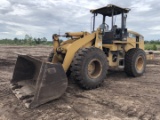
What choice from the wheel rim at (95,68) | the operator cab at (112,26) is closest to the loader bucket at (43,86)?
the wheel rim at (95,68)

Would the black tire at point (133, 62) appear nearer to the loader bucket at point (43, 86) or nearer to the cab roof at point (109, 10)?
the cab roof at point (109, 10)

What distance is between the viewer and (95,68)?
20.0ft

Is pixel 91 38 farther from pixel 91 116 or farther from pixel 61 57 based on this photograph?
pixel 91 116

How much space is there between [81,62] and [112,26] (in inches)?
101

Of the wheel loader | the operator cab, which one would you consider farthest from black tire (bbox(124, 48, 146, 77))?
the operator cab

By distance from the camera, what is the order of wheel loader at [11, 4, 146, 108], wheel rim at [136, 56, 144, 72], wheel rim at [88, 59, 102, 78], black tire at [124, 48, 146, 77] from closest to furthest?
wheel loader at [11, 4, 146, 108], wheel rim at [88, 59, 102, 78], black tire at [124, 48, 146, 77], wheel rim at [136, 56, 144, 72]

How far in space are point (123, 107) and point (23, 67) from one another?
311 centimetres

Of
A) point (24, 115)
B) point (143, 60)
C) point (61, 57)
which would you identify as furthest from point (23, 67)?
point (143, 60)

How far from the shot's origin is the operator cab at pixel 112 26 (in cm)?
725

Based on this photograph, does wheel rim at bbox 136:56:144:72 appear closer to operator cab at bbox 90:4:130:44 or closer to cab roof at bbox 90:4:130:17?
operator cab at bbox 90:4:130:44

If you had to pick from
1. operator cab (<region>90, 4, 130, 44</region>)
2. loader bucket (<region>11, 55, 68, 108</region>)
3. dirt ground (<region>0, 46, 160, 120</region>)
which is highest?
operator cab (<region>90, 4, 130, 44</region>)

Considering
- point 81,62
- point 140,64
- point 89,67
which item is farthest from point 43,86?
point 140,64

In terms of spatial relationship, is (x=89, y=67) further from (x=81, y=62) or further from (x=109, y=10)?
(x=109, y=10)

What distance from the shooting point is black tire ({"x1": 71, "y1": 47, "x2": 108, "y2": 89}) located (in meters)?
5.35
